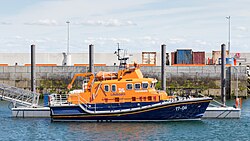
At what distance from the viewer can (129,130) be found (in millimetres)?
31281

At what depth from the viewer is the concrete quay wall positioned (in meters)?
51.6

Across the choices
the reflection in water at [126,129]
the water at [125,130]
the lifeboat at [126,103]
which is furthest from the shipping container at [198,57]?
the reflection in water at [126,129]

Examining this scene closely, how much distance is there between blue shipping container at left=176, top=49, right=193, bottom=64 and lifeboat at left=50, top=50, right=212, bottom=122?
89.0ft

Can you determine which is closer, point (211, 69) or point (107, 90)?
point (107, 90)

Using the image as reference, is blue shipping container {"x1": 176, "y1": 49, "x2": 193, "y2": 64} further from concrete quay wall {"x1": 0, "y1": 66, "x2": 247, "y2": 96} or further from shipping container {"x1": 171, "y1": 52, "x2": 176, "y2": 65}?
concrete quay wall {"x1": 0, "y1": 66, "x2": 247, "y2": 96}

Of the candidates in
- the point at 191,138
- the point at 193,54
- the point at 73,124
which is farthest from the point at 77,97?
the point at 193,54

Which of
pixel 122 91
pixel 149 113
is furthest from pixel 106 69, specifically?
pixel 149 113

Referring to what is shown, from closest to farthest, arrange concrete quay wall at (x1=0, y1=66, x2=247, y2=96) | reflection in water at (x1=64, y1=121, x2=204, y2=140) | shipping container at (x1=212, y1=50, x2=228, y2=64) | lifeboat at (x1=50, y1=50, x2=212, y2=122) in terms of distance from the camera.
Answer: reflection in water at (x1=64, y1=121, x2=204, y2=140), lifeboat at (x1=50, y1=50, x2=212, y2=122), concrete quay wall at (x1=0, y1=66, x2=247, y2=96), shipping container at (x1=212, y1=50, x2=228, y2=64)

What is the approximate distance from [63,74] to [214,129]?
2307 centimetres

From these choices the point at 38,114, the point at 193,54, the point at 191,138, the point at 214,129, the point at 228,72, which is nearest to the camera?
the point at 191,138

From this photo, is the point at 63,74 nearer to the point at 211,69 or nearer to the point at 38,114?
the point at 211,69

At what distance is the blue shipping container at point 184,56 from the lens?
200ft

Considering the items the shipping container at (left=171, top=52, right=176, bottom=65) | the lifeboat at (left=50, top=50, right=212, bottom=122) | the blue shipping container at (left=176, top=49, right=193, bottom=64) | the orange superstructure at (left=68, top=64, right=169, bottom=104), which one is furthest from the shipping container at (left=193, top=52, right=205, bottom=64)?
the orange superstructure at (left=68, top=64, right=169, bottom=104)

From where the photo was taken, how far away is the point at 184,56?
61281mm
